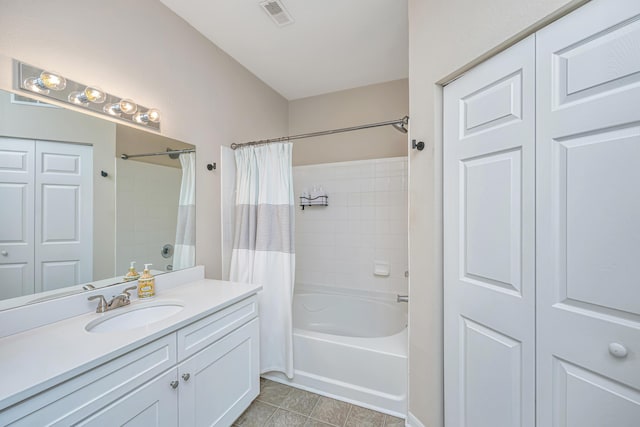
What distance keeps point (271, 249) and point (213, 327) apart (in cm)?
74

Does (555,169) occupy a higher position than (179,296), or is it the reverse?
(555,169)

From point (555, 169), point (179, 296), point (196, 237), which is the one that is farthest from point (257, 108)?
point (555, 169)

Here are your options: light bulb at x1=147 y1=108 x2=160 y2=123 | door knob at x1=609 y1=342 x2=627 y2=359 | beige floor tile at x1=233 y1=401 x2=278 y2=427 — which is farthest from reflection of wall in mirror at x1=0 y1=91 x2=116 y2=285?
door knob at x1=609 y1=342 x2=627 y2=359

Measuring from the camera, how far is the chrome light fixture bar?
3.67 feet

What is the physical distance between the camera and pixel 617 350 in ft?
2.51

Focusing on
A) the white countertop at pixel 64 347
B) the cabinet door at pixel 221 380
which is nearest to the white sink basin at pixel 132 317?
the white countertop at pixel 64 347

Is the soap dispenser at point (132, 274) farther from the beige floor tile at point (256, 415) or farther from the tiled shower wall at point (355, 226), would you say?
the tiled shower wall at point (355, 226)

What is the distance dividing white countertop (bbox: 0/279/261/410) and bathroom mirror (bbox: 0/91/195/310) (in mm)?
190

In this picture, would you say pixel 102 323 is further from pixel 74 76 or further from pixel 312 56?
pixel 312 56

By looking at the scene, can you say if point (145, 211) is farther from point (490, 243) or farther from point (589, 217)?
point (589, 217)

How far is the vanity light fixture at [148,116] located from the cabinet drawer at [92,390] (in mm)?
1286

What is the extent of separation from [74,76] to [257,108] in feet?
4.98

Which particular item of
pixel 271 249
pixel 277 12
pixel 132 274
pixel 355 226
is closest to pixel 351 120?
pixel 355 226

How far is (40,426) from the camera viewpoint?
74 cm
